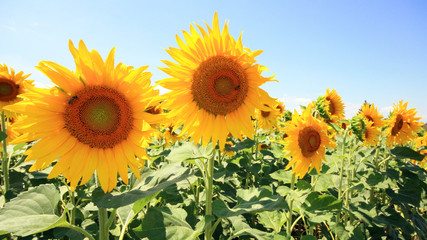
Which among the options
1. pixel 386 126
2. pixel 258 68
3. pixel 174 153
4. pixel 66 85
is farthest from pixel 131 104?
pixel 386 126

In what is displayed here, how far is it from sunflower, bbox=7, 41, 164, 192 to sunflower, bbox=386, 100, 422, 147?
499 cm

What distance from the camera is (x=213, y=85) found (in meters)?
2.15

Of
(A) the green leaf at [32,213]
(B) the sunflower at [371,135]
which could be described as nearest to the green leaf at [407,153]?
(B) the sunflower at [371,135]

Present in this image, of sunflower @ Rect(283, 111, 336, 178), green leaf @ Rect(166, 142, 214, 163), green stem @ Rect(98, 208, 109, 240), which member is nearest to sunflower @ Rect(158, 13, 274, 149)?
green leaf @ Rect(166, 142, 214, 163)

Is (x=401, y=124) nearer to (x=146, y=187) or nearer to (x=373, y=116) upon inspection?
(x=373, y=116)

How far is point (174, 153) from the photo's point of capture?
6.87 ft

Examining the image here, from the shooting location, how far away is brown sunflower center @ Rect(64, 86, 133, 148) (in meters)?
1.54

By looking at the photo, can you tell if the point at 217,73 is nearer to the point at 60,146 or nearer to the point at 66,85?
the point at 66,85

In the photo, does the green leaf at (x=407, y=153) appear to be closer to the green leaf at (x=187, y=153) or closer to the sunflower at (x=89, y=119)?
the green leaf at (x=187, y=153)

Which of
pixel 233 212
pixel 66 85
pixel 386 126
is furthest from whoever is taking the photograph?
pixel 386 126

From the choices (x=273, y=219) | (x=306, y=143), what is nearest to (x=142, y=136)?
(x=273, y=219)

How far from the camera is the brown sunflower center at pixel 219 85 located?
6.84 ft

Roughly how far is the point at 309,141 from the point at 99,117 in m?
2.60

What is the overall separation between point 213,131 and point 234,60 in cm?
65
